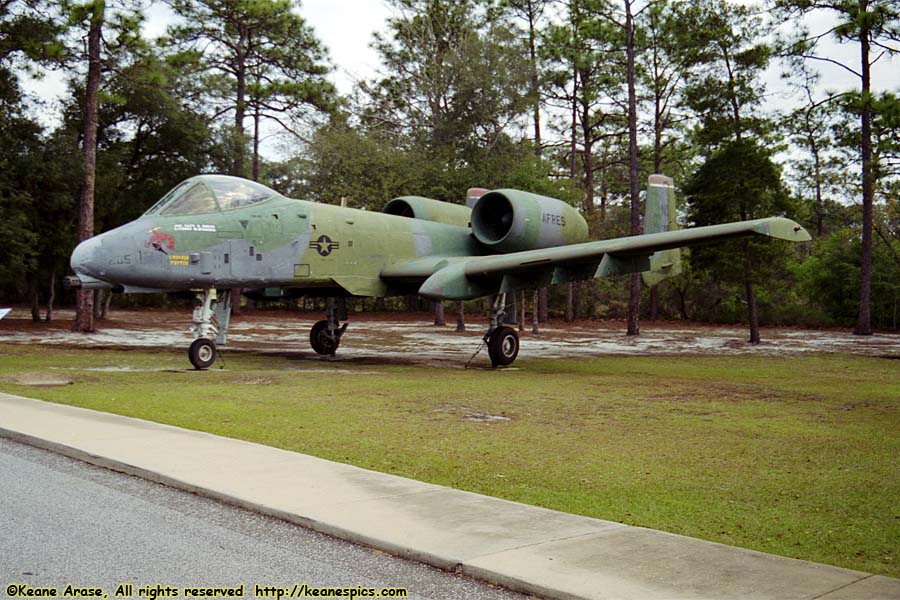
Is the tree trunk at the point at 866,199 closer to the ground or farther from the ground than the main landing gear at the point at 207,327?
farther from the ground

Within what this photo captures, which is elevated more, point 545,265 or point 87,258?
point 545,265

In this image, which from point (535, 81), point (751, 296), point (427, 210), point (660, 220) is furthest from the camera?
point (535, 81)

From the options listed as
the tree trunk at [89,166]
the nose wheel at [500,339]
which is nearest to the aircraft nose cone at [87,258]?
the nose wheel at [500,339]

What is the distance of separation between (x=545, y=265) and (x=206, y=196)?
299 inches

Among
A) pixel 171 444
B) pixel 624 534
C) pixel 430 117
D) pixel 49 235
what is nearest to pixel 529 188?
pixel 430 117

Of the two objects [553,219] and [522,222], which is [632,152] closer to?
[553,219]

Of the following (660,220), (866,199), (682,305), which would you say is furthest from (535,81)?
(660,220)

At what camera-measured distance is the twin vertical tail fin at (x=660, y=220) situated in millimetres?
21391

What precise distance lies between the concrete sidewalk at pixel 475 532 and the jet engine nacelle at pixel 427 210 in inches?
602

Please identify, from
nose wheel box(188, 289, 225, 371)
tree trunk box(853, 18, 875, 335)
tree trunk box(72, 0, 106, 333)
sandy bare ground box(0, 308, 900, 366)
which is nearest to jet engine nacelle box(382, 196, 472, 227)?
sandy bare ground box(0, 308, 900, 366)

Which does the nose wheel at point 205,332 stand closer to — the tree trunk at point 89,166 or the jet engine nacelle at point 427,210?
the jet engine nacelle at point 427,210

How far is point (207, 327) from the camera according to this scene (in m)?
17.7

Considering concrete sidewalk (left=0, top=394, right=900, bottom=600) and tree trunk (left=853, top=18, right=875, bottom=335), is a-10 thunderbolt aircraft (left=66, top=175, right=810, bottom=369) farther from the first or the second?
tree trunk (left=853, top=18, right=875, bottom=335)

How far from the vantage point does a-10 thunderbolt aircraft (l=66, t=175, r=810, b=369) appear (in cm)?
1711
